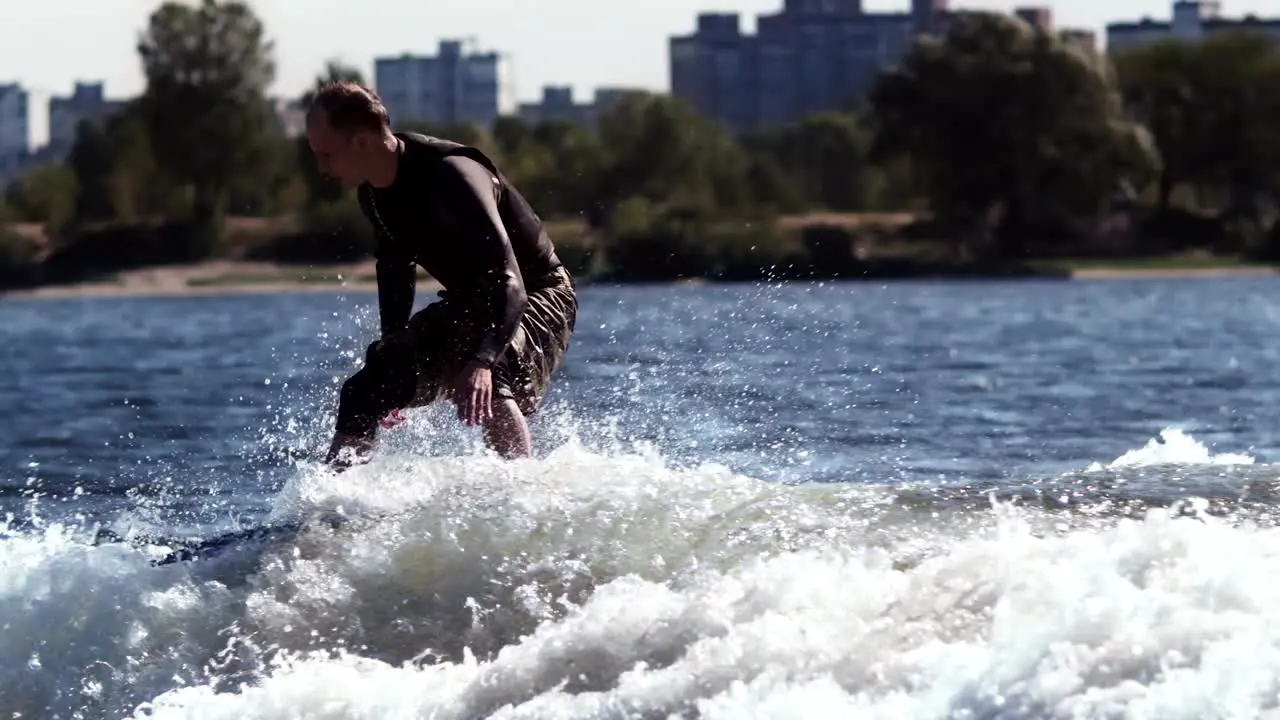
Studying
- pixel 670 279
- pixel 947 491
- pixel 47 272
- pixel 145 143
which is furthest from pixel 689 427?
pixel 145 143

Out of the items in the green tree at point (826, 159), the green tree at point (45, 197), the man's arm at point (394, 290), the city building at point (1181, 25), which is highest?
the city building at point (1181, 25)

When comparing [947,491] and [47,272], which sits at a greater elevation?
[947,491]

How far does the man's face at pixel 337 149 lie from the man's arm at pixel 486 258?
0.30 metres

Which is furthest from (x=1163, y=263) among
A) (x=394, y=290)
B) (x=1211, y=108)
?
(x=394, y=290)

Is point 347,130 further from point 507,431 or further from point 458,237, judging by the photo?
point 507,431

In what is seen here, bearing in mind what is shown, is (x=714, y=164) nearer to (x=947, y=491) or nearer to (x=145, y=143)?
(x=145, y=143)

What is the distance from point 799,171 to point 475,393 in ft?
253

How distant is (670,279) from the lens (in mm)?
60000

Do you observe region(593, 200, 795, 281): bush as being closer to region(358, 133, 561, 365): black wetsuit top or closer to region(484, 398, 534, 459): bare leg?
region(358, 133, 561, 365): black wetsuit top

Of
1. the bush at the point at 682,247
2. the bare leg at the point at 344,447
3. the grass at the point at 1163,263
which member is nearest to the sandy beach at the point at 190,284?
the bush at the point at 682,247

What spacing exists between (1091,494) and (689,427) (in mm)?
3584

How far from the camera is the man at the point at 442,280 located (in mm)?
7090

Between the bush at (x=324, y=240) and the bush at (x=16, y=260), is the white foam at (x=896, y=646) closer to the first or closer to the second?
the bush at (x=324, y=240)

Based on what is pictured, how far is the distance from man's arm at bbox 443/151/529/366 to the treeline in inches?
1853
